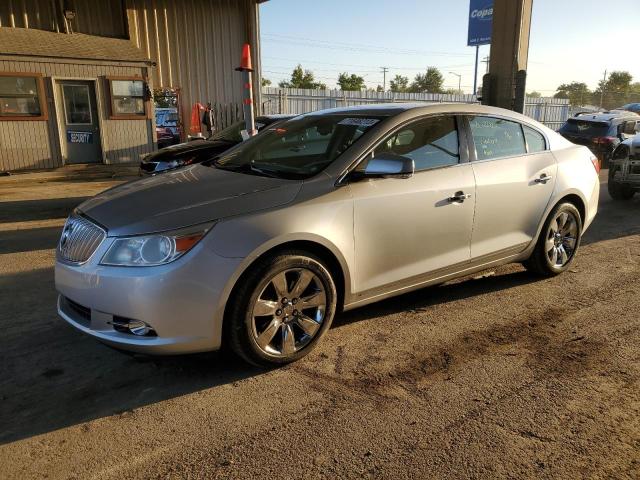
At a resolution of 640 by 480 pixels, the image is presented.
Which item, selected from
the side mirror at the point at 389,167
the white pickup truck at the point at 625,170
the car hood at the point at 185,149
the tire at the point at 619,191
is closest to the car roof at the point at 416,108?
the side mirror at the point at 389,167

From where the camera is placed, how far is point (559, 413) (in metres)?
2.91

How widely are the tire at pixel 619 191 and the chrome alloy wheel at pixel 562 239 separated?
16.8 ft

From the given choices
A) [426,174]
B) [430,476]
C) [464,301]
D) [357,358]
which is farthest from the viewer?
[464,301]

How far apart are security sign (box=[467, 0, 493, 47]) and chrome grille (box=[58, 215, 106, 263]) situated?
41138 millimetres

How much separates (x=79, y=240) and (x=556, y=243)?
413 centimetres

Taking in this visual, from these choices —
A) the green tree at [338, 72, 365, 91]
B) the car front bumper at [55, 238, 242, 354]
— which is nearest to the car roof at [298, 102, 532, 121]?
the car front bumper at [55, 238, 242, 354]

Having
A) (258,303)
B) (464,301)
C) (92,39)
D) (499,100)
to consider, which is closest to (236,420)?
(258,303)

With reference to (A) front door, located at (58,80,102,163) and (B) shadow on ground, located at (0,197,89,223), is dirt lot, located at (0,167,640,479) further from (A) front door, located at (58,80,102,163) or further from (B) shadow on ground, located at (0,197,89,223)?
(A) front door, located at (58,80,102,163)

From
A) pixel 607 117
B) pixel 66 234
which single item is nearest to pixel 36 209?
pixel 66 234

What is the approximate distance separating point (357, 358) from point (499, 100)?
753cm

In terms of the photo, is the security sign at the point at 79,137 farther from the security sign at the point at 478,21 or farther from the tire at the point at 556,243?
the security sign at the point at 478,21

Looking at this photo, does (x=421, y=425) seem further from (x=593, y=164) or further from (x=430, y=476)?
(x=593, y=164)

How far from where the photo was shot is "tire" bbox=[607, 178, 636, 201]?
943 centimetres

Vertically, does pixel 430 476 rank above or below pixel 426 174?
below
